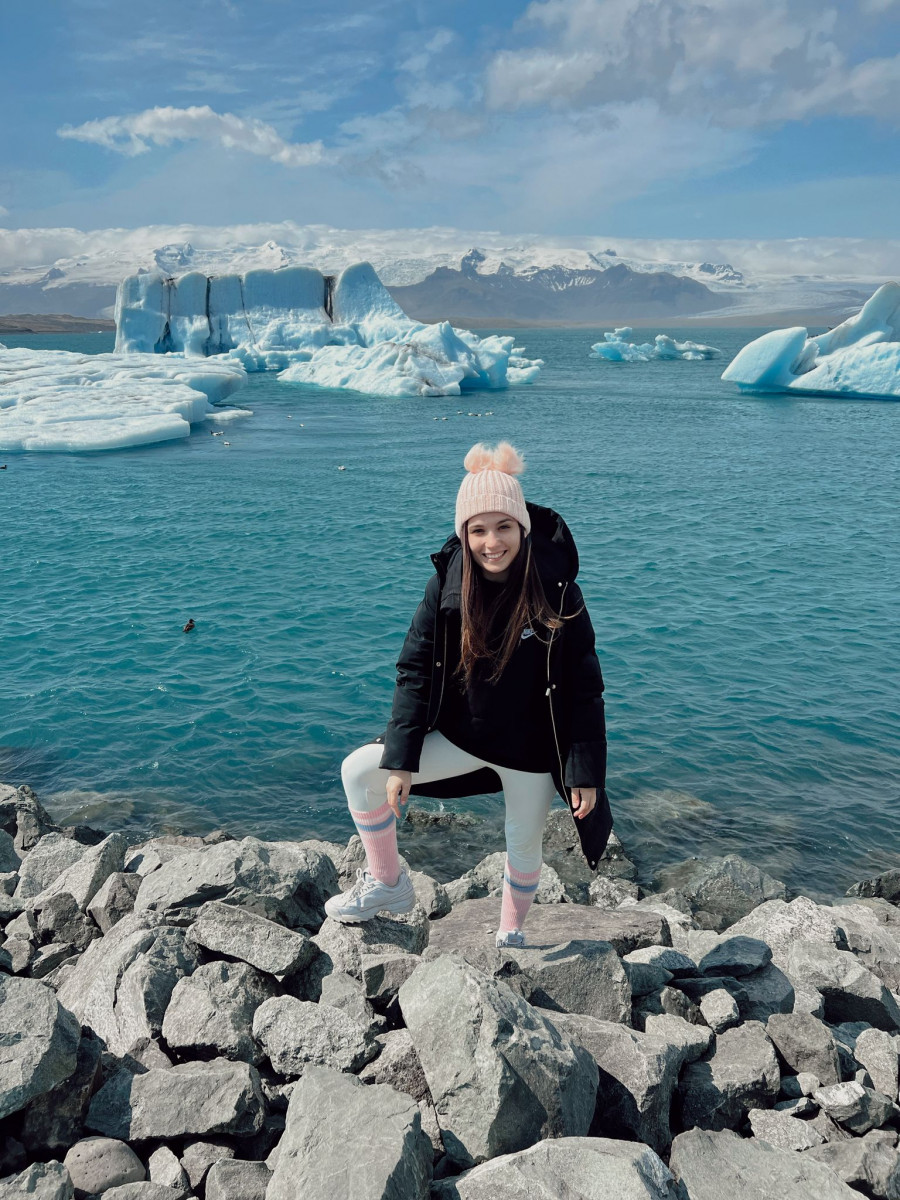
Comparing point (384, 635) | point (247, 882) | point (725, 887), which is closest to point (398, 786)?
point (247, 882)

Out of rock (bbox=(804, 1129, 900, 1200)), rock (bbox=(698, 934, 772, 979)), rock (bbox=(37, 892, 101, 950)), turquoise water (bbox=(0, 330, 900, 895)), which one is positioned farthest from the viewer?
turquoise water (bbox=(0, 330, 900, 895))

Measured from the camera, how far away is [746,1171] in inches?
102

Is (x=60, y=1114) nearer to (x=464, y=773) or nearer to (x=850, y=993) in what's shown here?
(x=464, y=773)

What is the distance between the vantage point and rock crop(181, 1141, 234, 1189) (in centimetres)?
261

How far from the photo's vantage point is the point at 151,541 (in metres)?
16.2

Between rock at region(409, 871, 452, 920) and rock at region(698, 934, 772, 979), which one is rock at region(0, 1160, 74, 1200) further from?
rock at region(698, 934, 772, 979)

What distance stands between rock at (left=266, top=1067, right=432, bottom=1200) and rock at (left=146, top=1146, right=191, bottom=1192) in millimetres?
338

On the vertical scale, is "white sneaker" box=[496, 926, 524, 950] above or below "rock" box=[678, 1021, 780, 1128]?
above

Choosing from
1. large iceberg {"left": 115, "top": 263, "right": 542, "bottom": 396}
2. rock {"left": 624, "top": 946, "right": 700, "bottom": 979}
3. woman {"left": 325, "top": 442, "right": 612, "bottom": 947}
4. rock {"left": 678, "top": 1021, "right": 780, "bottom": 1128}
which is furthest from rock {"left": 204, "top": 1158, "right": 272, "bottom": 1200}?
large iceberg {"left": 115, "top": 263, "right": 542, "bottom": 396}

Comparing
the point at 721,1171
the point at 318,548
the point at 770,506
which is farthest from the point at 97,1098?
the point at 770,506

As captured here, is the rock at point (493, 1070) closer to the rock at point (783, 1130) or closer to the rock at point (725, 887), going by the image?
the rock at point (783, 1130)

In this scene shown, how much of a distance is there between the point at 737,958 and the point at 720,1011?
1.46 feet

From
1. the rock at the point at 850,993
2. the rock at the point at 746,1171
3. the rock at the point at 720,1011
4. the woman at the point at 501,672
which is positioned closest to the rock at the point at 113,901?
A: the woman at the point at 501,672

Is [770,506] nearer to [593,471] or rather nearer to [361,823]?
[593,471]
